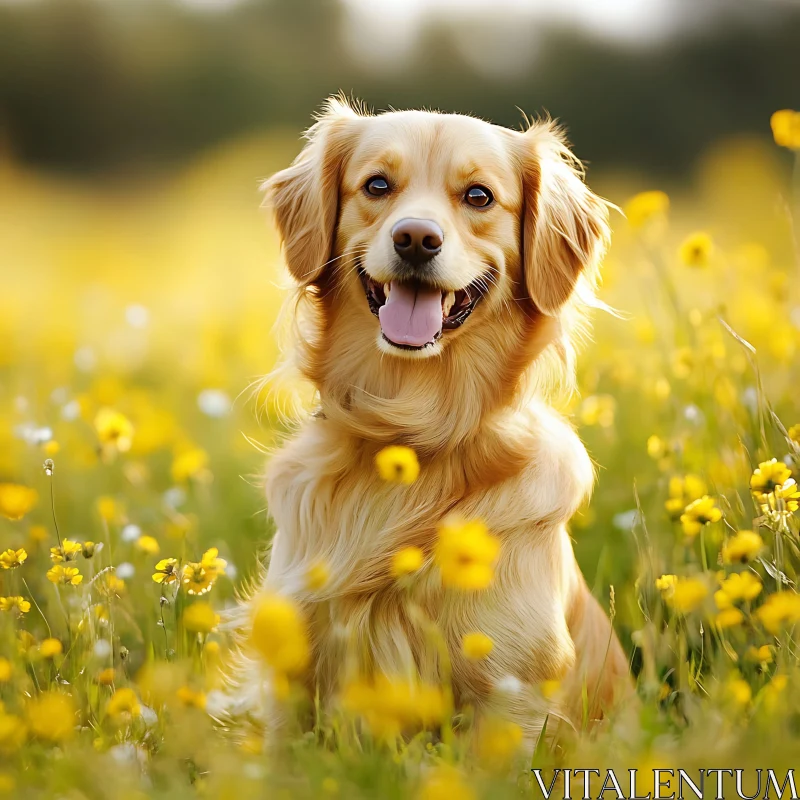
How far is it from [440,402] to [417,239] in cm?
53

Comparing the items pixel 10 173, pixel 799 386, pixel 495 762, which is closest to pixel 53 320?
pixel 10 173

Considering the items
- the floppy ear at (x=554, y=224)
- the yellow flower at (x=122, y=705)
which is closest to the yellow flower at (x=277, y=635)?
the yellow flower at (x=122, y=705)

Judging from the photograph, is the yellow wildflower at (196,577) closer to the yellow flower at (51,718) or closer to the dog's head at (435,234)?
the yellow flower at (51,718)

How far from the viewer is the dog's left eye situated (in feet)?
8.96

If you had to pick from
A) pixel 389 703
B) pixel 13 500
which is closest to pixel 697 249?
pixel 389 703

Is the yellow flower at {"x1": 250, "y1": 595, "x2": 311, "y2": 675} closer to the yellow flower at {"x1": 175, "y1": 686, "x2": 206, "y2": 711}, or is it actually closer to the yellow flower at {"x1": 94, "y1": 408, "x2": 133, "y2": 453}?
the yellow flower at {"x1": 175, "y1": 686, "x2": 206, "y2": 711}

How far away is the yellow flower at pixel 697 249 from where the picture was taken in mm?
3344

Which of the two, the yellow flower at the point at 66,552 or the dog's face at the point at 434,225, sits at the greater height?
the dog's face at the point at 434,225

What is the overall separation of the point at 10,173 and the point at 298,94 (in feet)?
16.1

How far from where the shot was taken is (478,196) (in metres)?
2.74

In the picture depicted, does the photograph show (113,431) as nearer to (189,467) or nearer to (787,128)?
(189,467)

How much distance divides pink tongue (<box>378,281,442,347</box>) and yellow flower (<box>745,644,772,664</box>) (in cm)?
120

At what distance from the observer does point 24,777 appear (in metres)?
1.86

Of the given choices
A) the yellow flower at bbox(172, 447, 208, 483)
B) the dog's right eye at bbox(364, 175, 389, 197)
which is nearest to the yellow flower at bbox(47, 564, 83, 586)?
the yellow flower at bbox(172, 447, 208, 483)
